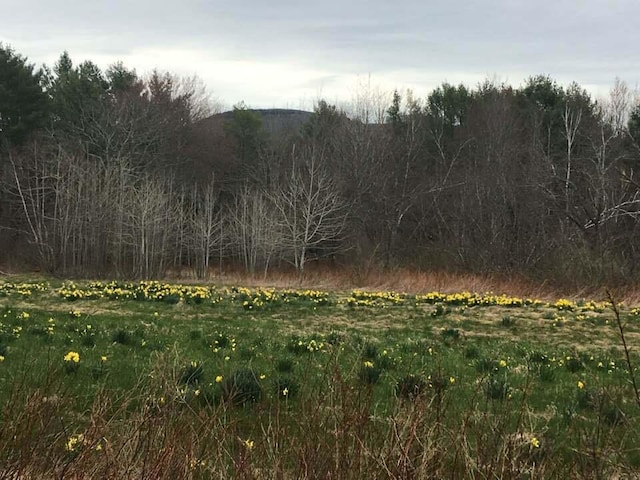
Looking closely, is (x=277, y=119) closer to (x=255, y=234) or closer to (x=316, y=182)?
(x=316, y=182)

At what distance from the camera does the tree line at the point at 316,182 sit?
2555 centimetres

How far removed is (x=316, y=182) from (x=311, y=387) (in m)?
27.8

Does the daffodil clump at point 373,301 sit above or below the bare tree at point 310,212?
below

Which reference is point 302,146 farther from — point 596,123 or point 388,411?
point 388,411

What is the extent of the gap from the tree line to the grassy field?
987cm

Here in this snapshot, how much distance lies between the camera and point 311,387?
479 centimetres

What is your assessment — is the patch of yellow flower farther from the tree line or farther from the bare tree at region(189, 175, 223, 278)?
the bare tree at region(189, 175, 223, 278)

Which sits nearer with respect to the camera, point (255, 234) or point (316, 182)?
point (255, 234)

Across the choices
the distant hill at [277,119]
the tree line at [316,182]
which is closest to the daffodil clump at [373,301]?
the tree line at [316,182]

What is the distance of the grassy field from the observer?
2.62 metres

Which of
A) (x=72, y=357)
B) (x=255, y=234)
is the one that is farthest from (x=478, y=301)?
(x=255, y=234)

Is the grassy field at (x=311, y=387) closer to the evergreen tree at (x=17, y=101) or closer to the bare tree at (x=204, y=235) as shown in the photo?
the bare tree at (x=204, y=235)

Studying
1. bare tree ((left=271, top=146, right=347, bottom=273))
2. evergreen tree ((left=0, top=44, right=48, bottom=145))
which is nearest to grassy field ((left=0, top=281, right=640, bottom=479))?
bare tree ((left=271, top=146, right=347, bottom=273))

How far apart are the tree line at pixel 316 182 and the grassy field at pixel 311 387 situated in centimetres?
987
